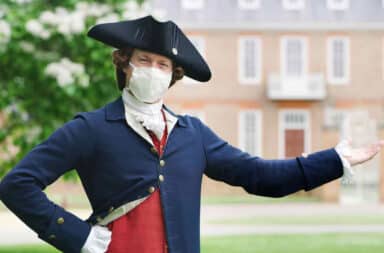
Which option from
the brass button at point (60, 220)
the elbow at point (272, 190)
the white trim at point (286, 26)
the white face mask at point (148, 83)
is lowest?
the white trim at point (286, 26)

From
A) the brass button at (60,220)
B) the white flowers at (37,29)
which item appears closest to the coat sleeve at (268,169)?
the brass button at (60,220)

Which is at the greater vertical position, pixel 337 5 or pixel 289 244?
pixel 337 5

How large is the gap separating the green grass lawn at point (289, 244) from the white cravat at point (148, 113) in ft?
32.8

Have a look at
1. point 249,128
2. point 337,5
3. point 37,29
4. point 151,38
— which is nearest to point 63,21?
point 37,29

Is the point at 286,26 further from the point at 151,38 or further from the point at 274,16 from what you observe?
the point at 151,38

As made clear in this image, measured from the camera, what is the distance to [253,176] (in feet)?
13.7

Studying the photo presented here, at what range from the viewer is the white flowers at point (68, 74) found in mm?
12297

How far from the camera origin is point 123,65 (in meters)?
4.06

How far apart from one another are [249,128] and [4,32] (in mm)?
26744

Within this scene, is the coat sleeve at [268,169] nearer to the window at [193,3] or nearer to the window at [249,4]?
the window at [193,3]

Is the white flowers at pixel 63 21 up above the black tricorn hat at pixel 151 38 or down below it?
below

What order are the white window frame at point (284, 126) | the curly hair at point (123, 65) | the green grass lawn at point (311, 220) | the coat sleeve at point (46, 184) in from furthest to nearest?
the white window frame at point (284, 126) < the green grass lawn at point (311, 220) < the curly hair at point (123, 65) < the coat sleeve at point (46, 184)

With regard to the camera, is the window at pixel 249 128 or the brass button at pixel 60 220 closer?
the brass button at pixel 60 220

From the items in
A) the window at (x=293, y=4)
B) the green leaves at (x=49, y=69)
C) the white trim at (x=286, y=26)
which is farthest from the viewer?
the window at (x=293, y=4)
